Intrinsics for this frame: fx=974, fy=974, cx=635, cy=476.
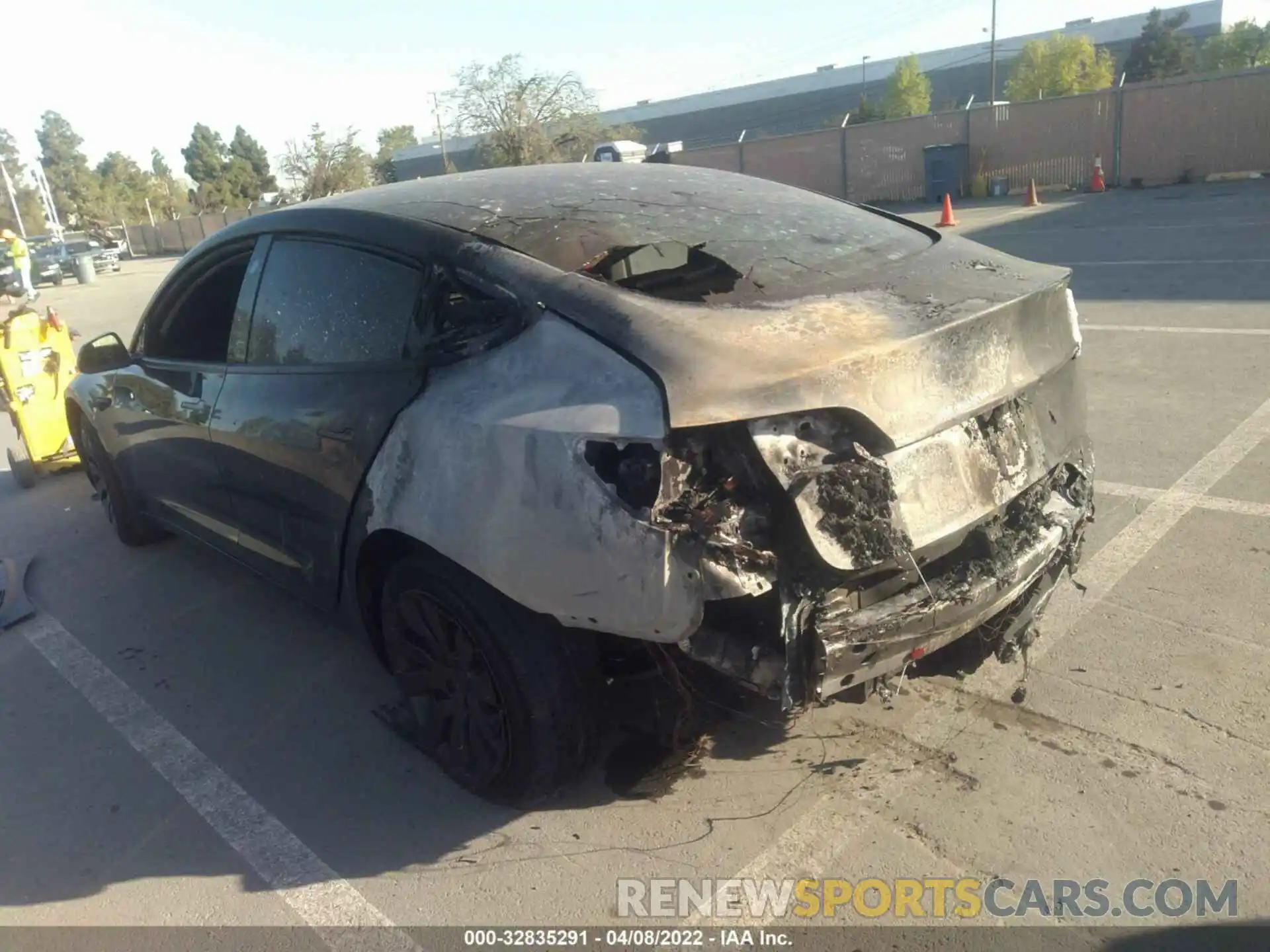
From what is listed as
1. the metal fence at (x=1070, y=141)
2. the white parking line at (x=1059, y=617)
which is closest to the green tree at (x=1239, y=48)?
the metal fence at (x=1070, y=141)

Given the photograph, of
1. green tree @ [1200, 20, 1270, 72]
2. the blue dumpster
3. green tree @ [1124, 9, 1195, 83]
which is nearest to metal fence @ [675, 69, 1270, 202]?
the blue dumpster

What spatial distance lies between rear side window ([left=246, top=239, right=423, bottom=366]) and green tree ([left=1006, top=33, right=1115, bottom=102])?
56.9 metres

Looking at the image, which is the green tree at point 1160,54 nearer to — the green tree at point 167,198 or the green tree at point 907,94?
the green tree at point 907,94

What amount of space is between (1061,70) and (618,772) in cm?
5966

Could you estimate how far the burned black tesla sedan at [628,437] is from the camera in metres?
2.29

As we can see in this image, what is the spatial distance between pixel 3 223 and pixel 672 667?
7834 centimetres

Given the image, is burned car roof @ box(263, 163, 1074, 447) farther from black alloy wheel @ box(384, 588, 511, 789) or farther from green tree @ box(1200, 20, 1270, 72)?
green tree @ box(1200, 20, 1270, 72)

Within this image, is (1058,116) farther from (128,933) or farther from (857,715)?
(128,933)

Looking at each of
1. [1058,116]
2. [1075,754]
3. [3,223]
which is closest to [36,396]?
[1075,754]

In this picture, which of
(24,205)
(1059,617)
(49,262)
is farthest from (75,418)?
(24,205)

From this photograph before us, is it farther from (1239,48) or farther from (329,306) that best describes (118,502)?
(1239,48)

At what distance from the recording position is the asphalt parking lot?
2582mm

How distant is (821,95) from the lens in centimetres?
7162

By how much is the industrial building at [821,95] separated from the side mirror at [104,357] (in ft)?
211
